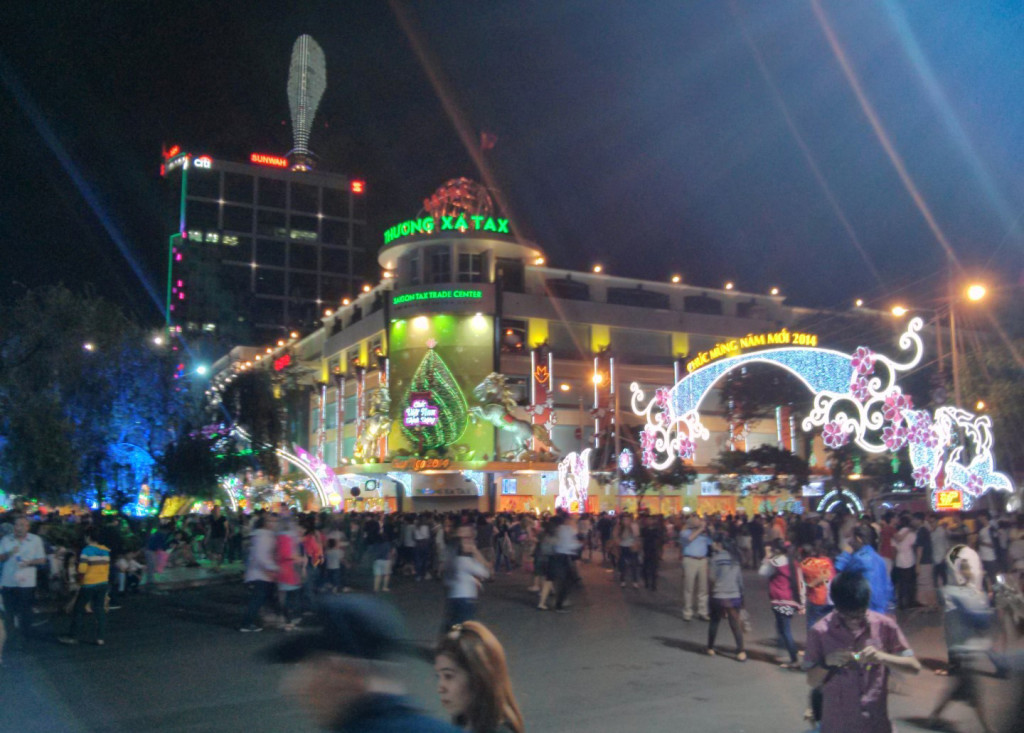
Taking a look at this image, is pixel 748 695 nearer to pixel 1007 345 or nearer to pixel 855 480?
pixel 855 480

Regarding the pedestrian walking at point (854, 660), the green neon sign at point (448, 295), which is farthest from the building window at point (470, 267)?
the pedestrian walking at point (854, 660)

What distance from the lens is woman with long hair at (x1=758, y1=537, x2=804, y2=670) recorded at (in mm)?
10172

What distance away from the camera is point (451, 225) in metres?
49.5

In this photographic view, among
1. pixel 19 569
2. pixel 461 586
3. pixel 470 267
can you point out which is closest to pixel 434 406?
pixel 470 267

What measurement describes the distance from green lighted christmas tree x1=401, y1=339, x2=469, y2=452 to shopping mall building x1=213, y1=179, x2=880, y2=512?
2.3 inches

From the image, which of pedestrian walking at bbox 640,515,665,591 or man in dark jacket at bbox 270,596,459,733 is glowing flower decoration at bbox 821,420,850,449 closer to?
pedestrian walking at bbox 640,515,665,591

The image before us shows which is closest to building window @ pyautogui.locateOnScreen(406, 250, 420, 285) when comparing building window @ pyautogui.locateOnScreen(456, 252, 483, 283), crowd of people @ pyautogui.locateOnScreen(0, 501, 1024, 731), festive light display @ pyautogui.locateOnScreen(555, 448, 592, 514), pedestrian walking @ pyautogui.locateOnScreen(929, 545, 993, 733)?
building window @ pyautogui.locateOnScreen(456, 252, 483, 283)

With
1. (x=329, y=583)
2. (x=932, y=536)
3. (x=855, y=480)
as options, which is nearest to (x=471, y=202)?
(x=855, y=480)

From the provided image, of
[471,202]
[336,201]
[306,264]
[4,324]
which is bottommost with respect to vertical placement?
[4,324]

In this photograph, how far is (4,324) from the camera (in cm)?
2088

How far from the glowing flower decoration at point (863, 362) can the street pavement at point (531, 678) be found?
27.2ft

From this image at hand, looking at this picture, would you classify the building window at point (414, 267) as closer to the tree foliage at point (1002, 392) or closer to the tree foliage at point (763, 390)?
the tree foliage at point (763, 390)

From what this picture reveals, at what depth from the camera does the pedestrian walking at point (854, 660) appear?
4.28m

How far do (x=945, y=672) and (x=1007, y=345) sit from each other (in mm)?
29990
